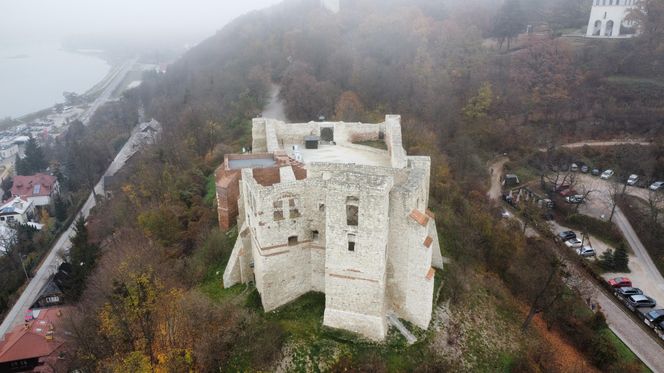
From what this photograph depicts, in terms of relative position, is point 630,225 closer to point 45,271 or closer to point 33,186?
point 45,271

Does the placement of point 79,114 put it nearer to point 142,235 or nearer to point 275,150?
point 142,235

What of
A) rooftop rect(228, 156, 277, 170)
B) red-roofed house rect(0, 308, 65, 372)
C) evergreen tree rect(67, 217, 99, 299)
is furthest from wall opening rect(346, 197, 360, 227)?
evergreen tree rect(67, 217, 99, 299)

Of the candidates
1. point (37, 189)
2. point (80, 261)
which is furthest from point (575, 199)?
point (37, 189)

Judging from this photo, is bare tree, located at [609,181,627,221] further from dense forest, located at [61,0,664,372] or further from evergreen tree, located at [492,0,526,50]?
evergreen tree, located at [492,0,526,50]

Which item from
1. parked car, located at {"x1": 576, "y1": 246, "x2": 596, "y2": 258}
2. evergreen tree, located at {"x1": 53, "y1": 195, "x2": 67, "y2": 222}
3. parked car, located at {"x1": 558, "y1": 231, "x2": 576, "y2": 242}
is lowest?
evergreen tree, located at {"x1": 53, "y1": 195, "x2": 67, "y2": 222}

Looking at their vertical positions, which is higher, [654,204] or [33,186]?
[654,204]

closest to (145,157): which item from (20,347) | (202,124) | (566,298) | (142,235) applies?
(202,124)

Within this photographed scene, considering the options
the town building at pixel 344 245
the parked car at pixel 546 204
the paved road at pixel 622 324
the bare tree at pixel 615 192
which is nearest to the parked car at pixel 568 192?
the parked car at pixel 546 204
